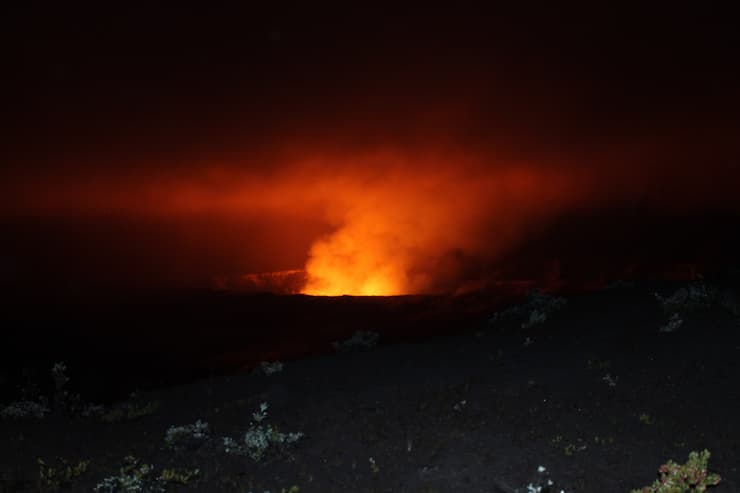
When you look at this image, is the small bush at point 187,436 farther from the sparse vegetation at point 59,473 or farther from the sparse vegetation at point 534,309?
the sparse vegetation at point 534,309

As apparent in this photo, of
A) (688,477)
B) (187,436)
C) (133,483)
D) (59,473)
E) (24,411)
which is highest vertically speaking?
(24,411)

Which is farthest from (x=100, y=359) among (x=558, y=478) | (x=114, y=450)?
(x=558, y=478)

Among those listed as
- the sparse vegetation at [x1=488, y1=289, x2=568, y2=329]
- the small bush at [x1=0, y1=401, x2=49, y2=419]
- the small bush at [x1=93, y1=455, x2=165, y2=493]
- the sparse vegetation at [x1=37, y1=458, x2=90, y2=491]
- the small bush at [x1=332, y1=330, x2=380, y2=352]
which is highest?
the sparse vegetation at [x1=488, y1=289, x2=568, y2=329]

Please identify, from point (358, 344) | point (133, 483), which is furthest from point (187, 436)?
point (358, 344)

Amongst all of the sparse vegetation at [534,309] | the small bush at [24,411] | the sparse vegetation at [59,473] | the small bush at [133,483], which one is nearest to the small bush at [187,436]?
the small bush at [133,483]

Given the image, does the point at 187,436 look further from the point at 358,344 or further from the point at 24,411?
the point at 358,344

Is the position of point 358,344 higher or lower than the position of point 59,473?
higher

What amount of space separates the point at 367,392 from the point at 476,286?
18.0m

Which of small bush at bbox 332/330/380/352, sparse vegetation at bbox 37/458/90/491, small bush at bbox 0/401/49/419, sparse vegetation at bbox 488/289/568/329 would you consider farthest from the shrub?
small bush at bbox 0/401/49/419

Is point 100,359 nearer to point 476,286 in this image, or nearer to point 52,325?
point 52,325

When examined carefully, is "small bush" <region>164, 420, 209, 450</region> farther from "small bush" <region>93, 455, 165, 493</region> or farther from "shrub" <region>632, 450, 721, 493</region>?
"shrub" <region>632, 450, 721, 493</region>

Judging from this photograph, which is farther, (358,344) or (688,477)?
(358,344)

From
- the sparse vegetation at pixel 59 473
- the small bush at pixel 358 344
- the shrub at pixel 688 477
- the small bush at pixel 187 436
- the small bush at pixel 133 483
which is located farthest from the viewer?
the small bush at pixel 358 344

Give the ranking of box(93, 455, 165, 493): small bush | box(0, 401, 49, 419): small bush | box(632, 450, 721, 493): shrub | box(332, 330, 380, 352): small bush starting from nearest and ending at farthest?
box(632, 450, 721, 493): shrub < box(93, 455, 165, 493): small bush < box(0, 401, 49, 419): small bush < box(332, 330, 380, 352): small bush
